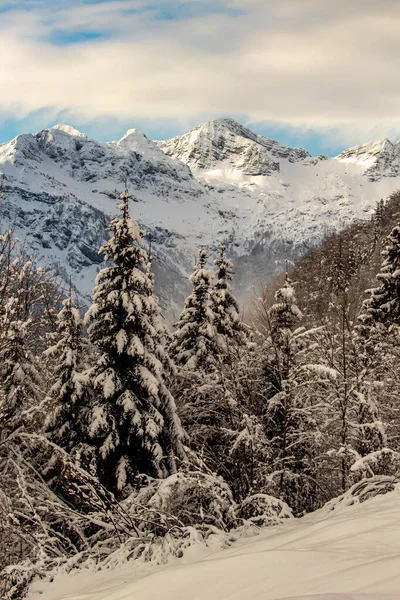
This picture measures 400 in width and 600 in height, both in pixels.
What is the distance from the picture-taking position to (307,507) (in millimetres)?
10109

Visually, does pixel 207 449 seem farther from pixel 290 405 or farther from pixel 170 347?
pixel 170 347

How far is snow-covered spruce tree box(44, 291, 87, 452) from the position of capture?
1305cm

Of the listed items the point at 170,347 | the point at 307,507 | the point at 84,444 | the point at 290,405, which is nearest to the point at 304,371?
the point at 290,405

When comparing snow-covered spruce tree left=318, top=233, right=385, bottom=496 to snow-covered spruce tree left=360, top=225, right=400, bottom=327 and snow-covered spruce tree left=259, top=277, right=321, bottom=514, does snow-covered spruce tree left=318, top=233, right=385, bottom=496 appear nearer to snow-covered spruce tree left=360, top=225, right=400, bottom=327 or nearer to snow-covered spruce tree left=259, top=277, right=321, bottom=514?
snow-covered spruce tree left=259, top=277, right=321, bottom=514

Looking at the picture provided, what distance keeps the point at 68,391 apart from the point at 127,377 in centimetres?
200

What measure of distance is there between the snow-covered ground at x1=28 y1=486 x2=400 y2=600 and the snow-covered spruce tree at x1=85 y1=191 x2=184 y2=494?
7.07 meters

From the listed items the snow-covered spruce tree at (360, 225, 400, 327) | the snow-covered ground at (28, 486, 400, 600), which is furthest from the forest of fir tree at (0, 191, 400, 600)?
the snow-covered spruce tree at (360, 225, 400, 327)

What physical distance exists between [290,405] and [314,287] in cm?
5689

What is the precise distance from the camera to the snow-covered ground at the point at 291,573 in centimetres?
271

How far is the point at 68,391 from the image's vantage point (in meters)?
13.4

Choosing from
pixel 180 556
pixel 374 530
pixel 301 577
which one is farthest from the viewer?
pixel 180 556

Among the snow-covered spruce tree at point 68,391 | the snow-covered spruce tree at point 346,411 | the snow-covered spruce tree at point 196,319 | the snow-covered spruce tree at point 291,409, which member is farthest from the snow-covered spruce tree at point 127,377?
the snow-covered spruce tree at point 346,411

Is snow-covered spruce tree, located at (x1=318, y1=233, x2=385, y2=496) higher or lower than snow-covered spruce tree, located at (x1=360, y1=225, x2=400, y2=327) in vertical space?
lower

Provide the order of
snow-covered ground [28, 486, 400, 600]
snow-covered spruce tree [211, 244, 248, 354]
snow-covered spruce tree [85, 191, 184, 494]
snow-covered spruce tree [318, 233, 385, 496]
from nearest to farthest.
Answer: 1. snow-covered ground [28, 486, 400, 600]
2. snow-covered spruce tree [318, 233, 385, 496]
3. snow-covered spruce tree [85, 191, 184, 494]
4. snow-covered spruce tree [211, 244, 248, 354]
